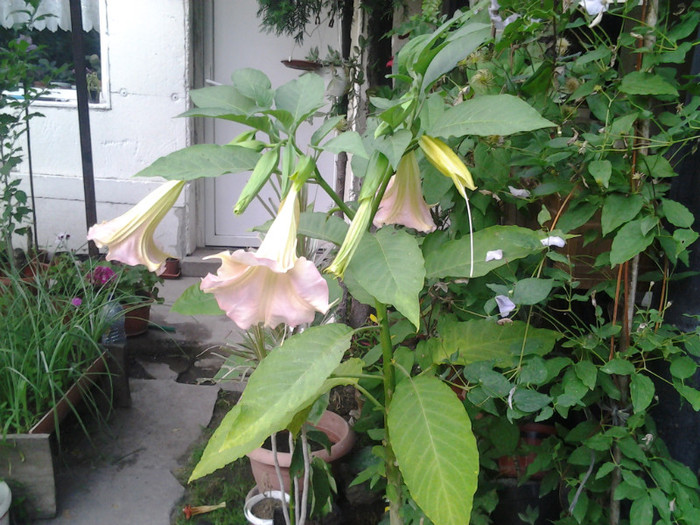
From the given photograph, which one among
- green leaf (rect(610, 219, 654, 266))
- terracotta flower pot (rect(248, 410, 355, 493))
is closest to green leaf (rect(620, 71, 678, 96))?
green leaf (rect(610, 219, 654, 266))

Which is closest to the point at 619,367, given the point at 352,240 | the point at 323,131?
the point at 352,240

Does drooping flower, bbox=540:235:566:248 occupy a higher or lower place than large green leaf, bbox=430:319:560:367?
higher

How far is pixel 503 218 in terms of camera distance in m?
1.28

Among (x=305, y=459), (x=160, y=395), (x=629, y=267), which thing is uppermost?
(x=629, y=267)

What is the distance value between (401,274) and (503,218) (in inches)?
→ 23.9

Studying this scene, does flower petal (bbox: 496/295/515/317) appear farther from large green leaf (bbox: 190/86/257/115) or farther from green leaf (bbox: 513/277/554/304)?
large green leaf (bbox: 190/86/257/115)

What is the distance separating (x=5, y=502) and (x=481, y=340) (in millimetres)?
1557

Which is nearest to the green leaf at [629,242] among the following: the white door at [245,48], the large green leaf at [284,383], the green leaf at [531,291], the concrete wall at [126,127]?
the green leaf at [531,291]

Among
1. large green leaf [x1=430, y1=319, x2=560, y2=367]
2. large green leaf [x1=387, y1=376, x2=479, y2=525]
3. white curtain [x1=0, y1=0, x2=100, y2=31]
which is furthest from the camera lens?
white curtain [x1=0, y1=0, x2=100, y2=31]

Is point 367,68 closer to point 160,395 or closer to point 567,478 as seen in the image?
point 160,395

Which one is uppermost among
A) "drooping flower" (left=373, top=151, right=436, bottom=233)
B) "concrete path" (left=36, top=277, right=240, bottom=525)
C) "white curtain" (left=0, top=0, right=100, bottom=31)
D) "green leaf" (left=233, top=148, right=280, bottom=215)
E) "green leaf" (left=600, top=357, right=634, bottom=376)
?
"white curtain" (left=0, top=0, right=100, bottom=31)

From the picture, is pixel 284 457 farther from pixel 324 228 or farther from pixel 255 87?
pixel 255 87

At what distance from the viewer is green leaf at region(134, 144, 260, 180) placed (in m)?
0.74

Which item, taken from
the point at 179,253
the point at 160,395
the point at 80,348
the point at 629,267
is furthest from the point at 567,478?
the point at 179,253
